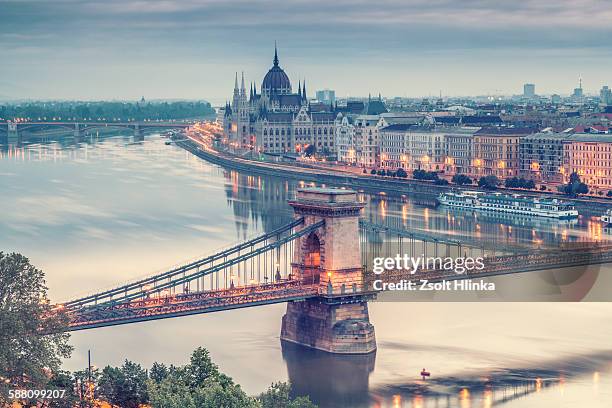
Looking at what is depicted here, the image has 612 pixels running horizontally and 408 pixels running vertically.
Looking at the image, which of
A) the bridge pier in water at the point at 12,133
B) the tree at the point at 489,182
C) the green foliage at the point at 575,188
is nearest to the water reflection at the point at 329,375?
the green foliage at the point at 575,188

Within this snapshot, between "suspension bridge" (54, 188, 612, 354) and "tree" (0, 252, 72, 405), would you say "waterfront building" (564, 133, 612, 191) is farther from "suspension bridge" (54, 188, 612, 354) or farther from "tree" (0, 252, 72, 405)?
"tree" (0, 252, 72, 405)

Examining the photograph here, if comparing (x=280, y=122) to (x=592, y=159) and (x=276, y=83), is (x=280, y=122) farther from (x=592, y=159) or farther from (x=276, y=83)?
(x=592, y=159)

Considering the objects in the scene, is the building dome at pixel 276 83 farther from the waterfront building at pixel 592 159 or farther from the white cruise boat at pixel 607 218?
the white cruise boat at pixel 607 218

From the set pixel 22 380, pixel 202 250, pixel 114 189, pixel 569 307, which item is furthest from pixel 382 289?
pixel 114 189

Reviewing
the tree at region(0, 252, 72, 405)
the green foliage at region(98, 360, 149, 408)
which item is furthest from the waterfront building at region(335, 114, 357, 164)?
the tree at region(0, 252, 72, 405)

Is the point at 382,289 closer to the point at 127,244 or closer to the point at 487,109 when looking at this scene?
the point at 127,244

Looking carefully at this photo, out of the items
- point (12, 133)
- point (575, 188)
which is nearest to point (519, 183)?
point (575, 188)
